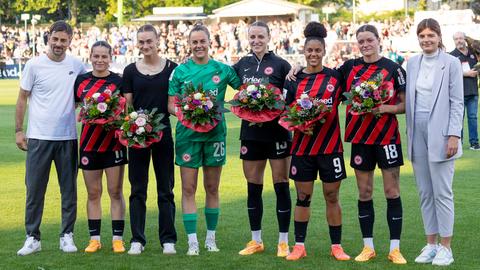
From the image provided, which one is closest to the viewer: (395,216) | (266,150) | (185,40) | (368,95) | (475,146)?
(368,95)

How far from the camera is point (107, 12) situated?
69.8m

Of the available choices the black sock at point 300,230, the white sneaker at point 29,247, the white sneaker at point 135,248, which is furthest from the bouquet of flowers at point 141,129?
the black sock at point 300,230

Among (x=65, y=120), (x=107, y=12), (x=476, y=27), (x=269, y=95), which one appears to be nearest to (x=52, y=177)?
(x=65, y=120)

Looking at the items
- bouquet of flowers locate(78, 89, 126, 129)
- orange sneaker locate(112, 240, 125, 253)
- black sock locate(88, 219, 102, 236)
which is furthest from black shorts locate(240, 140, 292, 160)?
black sock locate(88, 219, 102, 236)

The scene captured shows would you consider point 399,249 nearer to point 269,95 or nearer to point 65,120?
point 269,95

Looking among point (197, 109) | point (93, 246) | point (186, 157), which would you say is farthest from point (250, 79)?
point (93, 246)

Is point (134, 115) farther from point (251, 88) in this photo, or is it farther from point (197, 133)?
point (251, 88)

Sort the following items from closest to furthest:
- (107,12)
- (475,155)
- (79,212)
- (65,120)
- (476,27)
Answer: (65,120), (79,212), (475,155), (476,27), (107,12)

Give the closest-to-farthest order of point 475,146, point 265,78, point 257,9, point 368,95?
point 368,95 < point 265,78 < point 475,146 < point 257,9

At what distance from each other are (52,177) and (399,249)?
7.00 m

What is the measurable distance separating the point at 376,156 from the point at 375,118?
329mm

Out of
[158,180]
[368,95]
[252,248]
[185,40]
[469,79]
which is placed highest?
[185,40]

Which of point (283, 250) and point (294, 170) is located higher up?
point (294, 170)

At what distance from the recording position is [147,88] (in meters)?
8.80
